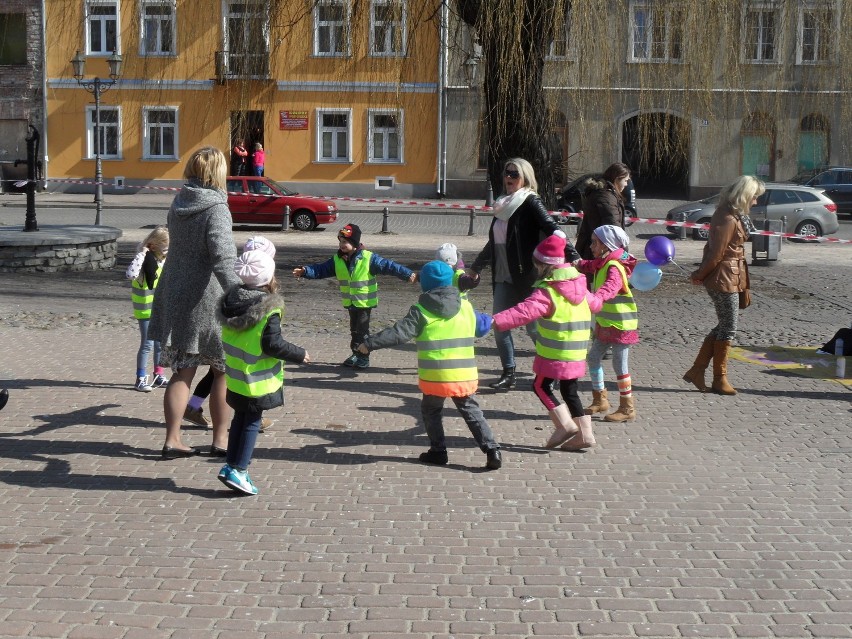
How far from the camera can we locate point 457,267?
7262 millimetres

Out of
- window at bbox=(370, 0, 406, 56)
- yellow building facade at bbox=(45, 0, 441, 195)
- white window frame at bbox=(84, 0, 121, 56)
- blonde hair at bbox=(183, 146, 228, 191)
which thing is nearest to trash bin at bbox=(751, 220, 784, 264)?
yellow building facade at bbox=(45, 0, 441, 195)

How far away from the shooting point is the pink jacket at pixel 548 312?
7051 millimetres

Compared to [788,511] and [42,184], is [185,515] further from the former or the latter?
[42,184]

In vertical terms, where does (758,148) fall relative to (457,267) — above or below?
above

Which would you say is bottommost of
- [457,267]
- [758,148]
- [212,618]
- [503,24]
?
[212,618]

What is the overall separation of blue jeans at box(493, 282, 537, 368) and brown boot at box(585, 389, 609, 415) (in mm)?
716

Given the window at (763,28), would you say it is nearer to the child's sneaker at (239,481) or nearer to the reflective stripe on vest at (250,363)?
the reflective stripe on vest at (250,363)

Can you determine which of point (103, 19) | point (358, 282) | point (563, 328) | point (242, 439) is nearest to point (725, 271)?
point (563, 328)

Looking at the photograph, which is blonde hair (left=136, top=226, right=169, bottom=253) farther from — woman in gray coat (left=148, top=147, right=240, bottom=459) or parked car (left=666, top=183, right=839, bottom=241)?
parked car (left=666, top=183, right=839, bottom=241)

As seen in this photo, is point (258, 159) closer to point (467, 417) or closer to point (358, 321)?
point (358, 321)

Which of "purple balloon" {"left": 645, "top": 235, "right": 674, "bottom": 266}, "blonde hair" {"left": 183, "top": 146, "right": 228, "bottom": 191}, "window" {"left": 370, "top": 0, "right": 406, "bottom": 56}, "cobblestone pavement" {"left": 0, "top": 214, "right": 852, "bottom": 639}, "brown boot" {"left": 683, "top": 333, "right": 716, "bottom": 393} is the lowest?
"cobblestone pavement" {"left": 0, "top": 214, "right": 852, "bottom": 639}

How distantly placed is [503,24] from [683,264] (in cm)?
928

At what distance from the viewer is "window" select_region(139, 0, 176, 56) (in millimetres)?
12391

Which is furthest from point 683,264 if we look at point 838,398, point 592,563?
point 592,563
